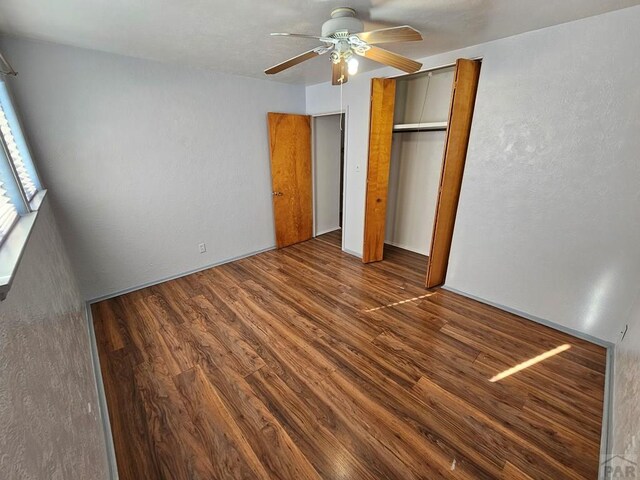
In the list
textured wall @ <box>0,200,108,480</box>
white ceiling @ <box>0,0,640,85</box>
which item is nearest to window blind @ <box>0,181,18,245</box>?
textured wall @ <box>0,200,108,480</box>

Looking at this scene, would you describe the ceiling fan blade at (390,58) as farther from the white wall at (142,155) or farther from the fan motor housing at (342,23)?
the white wall at (142,155)

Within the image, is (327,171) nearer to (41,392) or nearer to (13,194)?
(13,194)

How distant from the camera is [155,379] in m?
1.93

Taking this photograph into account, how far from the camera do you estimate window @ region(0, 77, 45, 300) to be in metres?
0.92

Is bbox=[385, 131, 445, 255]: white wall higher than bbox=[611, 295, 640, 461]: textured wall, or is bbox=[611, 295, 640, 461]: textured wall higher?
bbox=[385, 131, 445, 255]: white wall

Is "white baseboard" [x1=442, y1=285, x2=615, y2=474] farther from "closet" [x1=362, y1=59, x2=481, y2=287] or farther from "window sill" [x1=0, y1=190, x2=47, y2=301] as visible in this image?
"window sill" [x1=0, y1=190, x2=47, y2=301]

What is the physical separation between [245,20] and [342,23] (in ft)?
2.33

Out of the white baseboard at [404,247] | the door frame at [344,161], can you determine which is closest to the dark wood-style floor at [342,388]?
the white baseboard at [404,247]

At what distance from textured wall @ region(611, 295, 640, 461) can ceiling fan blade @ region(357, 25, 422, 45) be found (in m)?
2.14

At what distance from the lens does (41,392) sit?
833mm

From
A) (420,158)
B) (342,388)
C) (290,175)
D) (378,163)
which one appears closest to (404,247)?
(420,158)

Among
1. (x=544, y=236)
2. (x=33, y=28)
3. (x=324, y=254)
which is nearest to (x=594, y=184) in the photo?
(x=544, y=236)

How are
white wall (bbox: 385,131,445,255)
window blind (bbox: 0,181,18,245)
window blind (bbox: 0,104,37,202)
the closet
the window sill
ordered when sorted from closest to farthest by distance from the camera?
the window sill
window blind (bbox: 0,181,18,245)
window blind (bbox: 0,104,37,202)
the closet
white wall (bbox: 385,131,445,255)

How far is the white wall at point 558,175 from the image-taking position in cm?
185
